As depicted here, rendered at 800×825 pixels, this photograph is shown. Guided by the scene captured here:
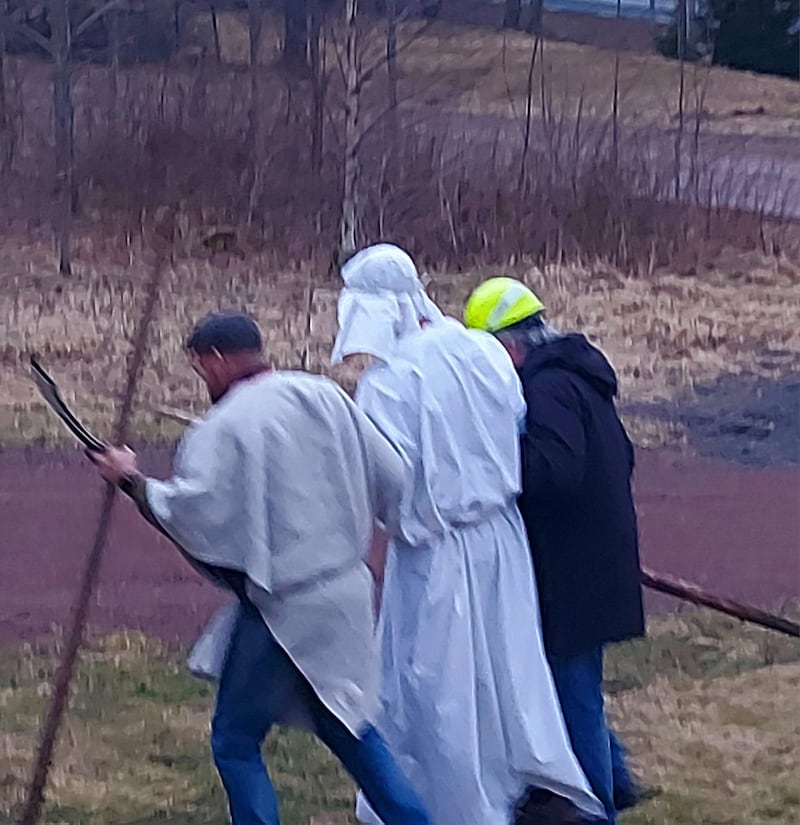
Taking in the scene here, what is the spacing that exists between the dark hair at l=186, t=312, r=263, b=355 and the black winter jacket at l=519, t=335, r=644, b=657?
787 mm

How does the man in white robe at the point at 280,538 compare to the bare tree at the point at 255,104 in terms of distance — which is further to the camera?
the bare tree at the point at 255,104

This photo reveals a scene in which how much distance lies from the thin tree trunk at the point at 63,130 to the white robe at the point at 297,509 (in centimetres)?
1195

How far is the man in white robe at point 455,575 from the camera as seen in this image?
4.49 m

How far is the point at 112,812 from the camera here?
552cm

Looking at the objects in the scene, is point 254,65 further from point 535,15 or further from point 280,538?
point 535,15

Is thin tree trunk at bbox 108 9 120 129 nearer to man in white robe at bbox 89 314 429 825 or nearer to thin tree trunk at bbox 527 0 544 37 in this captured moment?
thin tree trunk at bbox 527 0 544 37

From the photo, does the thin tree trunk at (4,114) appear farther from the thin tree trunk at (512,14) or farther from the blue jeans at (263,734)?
the thin tree trunk at (512,14)

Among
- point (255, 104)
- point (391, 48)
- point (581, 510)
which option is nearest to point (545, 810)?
point (581, 510)

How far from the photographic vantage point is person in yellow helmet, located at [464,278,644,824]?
4.62 meters

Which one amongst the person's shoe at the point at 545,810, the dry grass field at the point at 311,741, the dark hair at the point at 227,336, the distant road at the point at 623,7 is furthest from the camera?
the distant road at the point at 623,7

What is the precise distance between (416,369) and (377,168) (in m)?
13.3

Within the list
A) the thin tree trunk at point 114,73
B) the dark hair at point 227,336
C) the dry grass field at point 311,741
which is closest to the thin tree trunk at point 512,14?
the thin tree trunk at point 114,73

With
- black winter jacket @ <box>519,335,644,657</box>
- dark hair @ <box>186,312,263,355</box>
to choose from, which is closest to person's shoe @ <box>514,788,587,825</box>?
black winter jacket @ <box>519,335,644,657</box>

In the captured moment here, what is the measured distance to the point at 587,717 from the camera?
4891 millimetres
